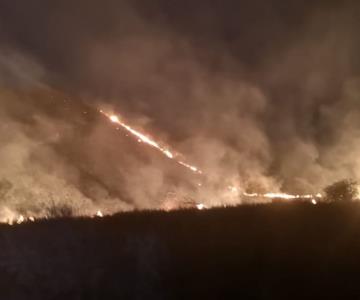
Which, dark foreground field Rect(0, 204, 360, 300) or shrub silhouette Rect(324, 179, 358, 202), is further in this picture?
shrub silhouette Rect(324, 179, 358, 202)

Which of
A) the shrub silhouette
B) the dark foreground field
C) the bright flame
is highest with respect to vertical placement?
the bright flame

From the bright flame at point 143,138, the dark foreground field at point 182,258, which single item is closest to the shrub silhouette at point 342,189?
the bright flame at point 143,138

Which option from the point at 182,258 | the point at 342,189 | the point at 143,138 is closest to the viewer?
the point at 182,258

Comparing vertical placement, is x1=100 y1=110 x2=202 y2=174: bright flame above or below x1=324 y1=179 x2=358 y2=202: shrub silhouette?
above

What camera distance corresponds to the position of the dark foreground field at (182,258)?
813cm

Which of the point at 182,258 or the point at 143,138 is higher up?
the point at 143,138

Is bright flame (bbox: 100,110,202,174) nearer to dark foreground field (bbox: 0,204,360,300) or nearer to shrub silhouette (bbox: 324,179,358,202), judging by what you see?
shrub silhouette (bbox: 324,179,358,202)

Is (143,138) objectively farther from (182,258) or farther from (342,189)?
(182,258)

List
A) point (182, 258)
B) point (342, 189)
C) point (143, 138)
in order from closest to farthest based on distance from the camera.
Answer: point (182, 258)
point (342, 189)
point (143, 138)

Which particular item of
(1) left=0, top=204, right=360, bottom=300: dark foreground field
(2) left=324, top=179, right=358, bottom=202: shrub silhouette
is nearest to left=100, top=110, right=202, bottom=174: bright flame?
(2) left=324, top=179, right=358, bottom=202: shrub silhouette

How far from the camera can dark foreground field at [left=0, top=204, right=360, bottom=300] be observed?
813 cm

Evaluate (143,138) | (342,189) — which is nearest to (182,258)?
(342,189)

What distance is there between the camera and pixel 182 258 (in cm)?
844

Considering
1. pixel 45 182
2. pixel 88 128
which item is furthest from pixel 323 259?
pixel 88 128
